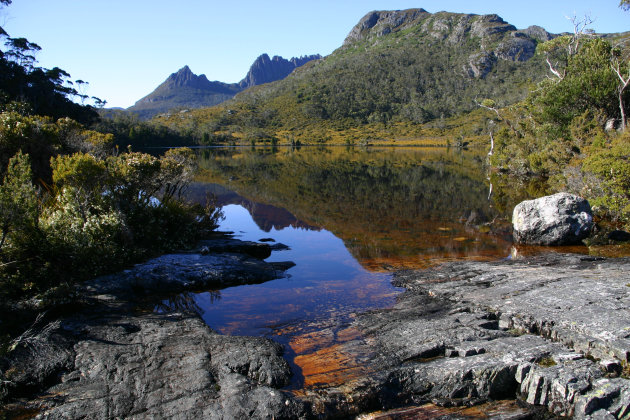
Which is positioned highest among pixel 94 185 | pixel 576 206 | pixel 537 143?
pixel 537 143

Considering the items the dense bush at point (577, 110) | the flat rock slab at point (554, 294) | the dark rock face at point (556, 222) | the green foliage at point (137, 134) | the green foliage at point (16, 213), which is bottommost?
the flat rock slab at point (554, 294)

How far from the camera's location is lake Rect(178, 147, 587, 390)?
1032 cm

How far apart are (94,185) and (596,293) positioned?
16.1 m

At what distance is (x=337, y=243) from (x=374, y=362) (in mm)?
12991

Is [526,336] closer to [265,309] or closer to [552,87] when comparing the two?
[265,309]

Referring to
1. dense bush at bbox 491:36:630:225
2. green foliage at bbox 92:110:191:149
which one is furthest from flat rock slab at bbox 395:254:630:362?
green foliage at bbox 92:110:191:149

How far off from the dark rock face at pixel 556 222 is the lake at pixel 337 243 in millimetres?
1237

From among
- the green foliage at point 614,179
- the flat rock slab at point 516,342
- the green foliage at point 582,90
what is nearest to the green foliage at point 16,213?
the flat rock slab at point 516,342

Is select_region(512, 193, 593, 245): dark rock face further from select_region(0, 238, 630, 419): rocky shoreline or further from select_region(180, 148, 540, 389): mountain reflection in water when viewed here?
select_region(0, 238, 630, 419): rocky shoreline

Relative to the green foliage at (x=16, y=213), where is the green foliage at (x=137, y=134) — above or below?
above

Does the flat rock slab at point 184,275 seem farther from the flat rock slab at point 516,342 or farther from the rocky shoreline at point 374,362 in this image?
the flat rock slab at point 516,342

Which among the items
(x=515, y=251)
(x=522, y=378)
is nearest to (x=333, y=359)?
(x=522, y=378)

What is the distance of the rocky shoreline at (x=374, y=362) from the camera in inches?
257

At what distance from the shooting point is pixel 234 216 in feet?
96.4
